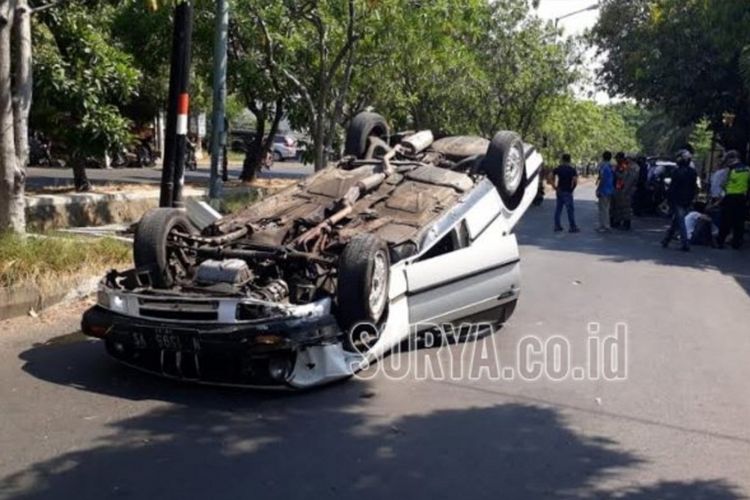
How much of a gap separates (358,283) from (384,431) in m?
1.09

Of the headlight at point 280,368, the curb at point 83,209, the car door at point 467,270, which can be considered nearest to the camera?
the headlight at point 280,368

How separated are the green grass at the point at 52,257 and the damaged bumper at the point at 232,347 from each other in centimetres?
221

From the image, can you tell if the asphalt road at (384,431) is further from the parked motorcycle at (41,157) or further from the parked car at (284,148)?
the parked car at (284,148)

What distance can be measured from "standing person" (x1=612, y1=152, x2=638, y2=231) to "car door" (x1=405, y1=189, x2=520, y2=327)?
10.6m

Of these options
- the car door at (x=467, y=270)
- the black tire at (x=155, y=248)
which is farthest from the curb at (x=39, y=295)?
the car door at (x=467, y=270)

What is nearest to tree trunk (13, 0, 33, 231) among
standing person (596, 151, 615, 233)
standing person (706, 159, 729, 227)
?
standing person (596, 151, 615, 233)

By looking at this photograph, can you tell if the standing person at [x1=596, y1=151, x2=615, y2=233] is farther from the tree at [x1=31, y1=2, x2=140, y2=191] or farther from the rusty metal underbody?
the rusty metal underbody

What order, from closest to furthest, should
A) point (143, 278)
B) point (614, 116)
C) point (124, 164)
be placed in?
point (143, 278) < point (124, 164) < point (614, 116)

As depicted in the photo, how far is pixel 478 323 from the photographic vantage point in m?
7.63

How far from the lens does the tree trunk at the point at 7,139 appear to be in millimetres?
8578

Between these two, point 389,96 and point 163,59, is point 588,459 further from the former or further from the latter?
point 389,96

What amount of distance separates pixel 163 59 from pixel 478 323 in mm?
11686

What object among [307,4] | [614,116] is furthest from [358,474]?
[614,116]

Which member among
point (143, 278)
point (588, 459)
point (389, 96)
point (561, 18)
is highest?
point (561, 18)
